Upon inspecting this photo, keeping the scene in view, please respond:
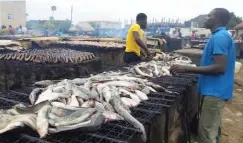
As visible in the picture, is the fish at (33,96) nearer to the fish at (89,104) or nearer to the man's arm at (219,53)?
the fish at (89,104)

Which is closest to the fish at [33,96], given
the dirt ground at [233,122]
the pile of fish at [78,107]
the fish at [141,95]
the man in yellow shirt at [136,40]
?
the pile of fish at [78,107]

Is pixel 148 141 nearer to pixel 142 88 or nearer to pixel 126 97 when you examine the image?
pixel 126 97

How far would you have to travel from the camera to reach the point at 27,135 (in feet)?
9.04

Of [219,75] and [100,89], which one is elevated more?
[219,75]

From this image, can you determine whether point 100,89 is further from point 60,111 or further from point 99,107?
point 60,111

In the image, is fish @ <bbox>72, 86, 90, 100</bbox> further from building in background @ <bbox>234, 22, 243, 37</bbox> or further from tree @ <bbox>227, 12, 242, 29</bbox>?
tree @ <bbox>227, 12, 242, 29</bbox>

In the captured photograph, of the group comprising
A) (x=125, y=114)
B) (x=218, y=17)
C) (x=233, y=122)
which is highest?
(x=218, y=17)

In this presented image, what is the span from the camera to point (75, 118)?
293cm

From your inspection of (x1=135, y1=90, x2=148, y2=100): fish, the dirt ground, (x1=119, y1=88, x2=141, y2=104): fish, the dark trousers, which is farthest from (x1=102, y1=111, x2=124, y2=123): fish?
the dark trousers

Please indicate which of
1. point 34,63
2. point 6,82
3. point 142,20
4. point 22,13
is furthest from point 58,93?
point 22,13

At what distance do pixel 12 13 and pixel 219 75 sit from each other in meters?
66.8

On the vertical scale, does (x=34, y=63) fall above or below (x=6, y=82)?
above

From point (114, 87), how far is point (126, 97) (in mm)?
417

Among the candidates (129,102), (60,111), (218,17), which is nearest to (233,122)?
(218,17)
